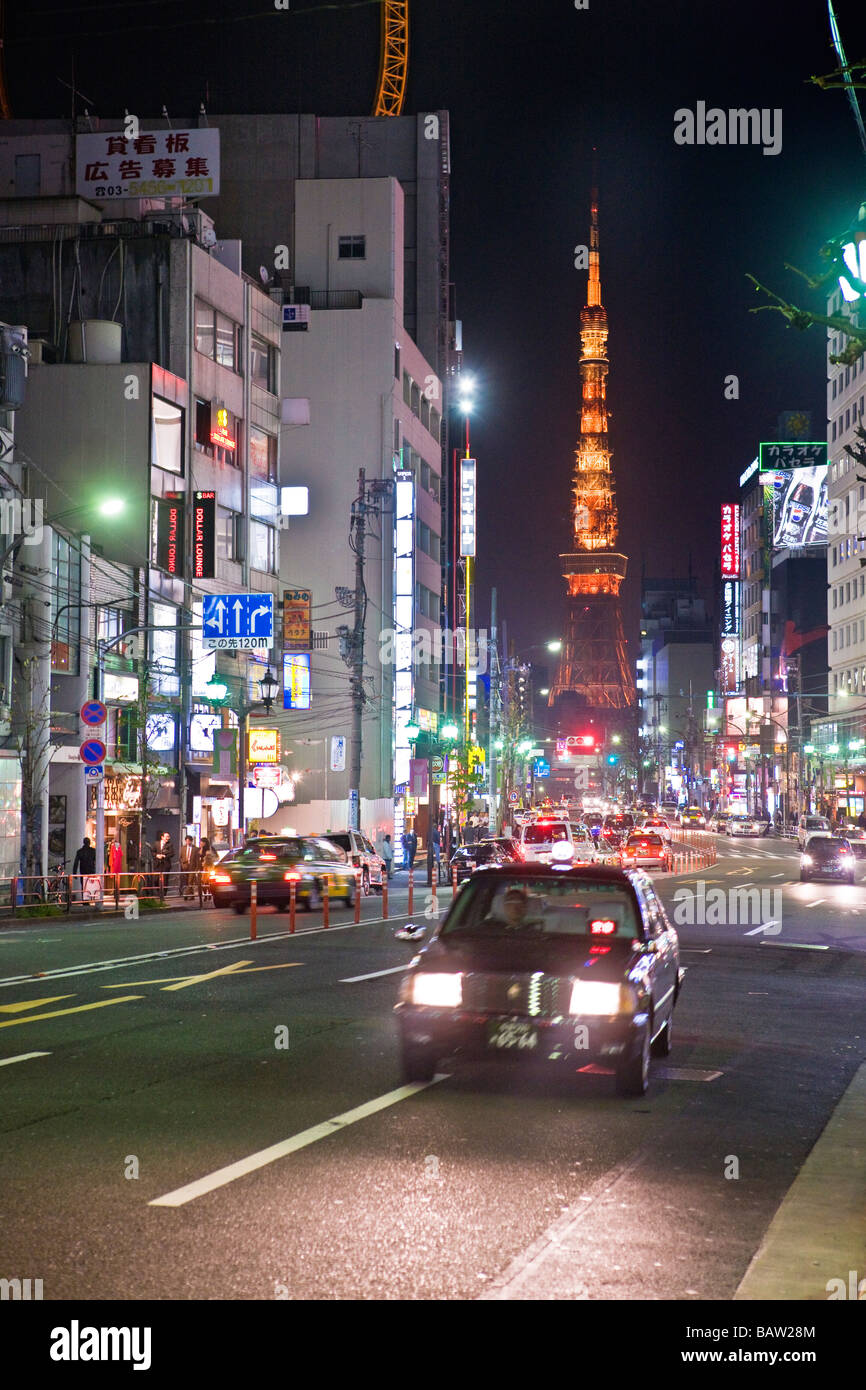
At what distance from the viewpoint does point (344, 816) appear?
2554 inches

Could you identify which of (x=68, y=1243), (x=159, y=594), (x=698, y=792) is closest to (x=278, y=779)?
(x=159, y=594)

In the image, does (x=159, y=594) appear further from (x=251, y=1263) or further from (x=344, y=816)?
(x=251, y=1263)

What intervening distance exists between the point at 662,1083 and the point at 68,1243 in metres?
5.57

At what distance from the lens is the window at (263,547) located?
Result: 58562mm

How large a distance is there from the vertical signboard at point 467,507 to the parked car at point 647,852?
3682 centimetres

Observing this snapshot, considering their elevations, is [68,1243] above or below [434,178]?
below

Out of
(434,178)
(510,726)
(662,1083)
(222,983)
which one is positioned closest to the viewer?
(662,1083)

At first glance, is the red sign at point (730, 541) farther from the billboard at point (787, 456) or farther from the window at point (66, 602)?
the window at point (66, 602)

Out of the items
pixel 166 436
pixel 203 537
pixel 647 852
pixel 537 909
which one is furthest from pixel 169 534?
pixel 537 909

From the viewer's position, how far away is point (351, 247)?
242 feet

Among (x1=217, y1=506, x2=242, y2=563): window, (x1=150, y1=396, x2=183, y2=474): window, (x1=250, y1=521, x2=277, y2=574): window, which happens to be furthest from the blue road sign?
(x1=250, y1=521, x2=277, y2=574): window

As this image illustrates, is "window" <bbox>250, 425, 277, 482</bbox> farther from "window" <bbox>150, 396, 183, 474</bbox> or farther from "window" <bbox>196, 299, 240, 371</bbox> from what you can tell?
"window" <bbox>150, 396, 183, 474</bbox>

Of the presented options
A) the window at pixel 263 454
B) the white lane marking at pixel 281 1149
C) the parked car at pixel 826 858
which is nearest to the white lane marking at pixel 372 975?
the white lane marking at pixel 281 1149

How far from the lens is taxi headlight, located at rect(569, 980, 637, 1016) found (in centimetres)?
975
